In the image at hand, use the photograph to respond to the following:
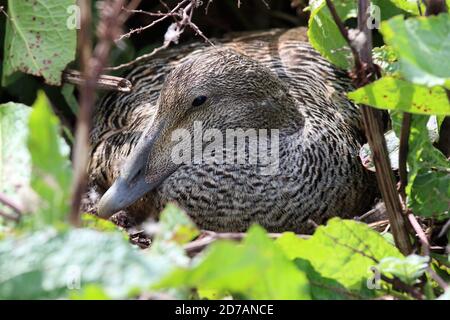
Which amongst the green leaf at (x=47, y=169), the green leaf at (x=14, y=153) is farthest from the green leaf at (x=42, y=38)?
the green leaf at (x=47, y=169)

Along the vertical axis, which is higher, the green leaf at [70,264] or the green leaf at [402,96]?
the green leaf at [402,96]

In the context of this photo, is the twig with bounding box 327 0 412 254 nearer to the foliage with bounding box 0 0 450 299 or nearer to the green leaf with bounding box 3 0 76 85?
the foliage with bounding box 0 0 450 299

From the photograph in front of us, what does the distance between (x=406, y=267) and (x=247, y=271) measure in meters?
0.52

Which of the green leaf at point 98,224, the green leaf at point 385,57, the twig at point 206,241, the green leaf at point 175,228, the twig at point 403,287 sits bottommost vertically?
the twig at point 403,287

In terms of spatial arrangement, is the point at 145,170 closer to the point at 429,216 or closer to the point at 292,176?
the point at 292,176

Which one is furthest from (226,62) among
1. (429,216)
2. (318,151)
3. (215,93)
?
(429,216)

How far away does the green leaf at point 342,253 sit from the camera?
1.69 m

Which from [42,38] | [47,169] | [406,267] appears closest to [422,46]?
[406,267]

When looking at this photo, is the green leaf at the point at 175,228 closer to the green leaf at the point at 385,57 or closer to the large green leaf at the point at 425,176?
the large green leaf at the point at 425,176

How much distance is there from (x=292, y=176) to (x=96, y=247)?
1186mm

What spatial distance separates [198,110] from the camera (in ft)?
8.07

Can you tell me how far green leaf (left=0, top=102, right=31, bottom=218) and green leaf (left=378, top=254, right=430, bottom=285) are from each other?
73 centimetres

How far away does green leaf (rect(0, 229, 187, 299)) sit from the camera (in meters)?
1.29

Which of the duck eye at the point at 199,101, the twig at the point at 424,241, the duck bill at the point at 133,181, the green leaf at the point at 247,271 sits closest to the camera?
the green leaf at the point at 247,271
